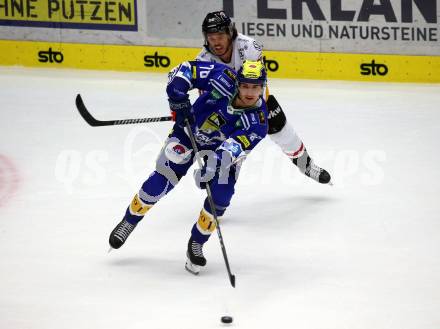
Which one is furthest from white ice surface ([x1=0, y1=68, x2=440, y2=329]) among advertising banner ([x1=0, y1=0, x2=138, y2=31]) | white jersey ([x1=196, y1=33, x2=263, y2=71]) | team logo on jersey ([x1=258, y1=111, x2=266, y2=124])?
white jersey ([x1=196, y1=33, x2=263, y2=71])

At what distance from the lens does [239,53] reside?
6.33 meters

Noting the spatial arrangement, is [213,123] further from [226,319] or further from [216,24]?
[226,319]

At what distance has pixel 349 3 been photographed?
9.32 metres

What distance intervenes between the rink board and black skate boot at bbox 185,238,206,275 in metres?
4.32

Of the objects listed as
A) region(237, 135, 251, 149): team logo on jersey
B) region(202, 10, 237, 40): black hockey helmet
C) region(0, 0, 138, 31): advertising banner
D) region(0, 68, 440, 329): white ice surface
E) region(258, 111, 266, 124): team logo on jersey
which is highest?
region(202, 10, 237, 40): black hockey helmet

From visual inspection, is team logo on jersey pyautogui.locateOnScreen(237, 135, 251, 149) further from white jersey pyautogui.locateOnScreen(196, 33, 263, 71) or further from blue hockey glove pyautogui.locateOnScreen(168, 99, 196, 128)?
white jersey pyautogui.locateOnScreen(196, 33, 263, 71)

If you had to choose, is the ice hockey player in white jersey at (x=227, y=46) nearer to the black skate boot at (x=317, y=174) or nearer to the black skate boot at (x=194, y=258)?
the black skate boot at (x=317, y=174)

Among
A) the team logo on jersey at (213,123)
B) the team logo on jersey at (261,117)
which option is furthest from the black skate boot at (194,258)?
the team logo on jersey at (261,117)

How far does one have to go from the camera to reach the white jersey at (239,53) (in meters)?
6.30

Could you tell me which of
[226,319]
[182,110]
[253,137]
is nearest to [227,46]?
[182,110]

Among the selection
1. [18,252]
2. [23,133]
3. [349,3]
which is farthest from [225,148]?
[349,3]

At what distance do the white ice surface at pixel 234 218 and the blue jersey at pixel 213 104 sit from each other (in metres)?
0.73

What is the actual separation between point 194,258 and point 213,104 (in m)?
0.90

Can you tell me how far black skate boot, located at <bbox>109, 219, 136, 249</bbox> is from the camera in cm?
576
